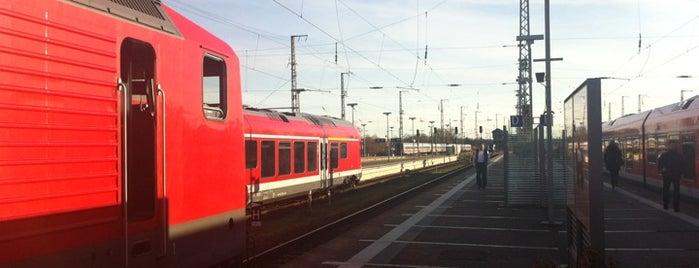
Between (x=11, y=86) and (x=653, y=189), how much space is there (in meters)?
21.2

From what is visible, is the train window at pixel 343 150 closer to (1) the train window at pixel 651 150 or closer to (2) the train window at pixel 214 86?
(1) the train window at pixel 651 150

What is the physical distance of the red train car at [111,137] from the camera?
9.94 ft

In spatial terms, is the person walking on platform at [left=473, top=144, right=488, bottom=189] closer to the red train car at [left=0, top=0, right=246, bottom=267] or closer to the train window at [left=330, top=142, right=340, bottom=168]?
the train window at [left=330, top=142, right=340, bottom=168]

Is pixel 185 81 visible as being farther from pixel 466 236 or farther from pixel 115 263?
pixel 466 236

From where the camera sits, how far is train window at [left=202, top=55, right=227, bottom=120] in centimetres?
510

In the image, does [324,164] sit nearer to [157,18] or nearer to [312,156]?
[312,156]

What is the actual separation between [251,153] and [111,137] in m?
11.7

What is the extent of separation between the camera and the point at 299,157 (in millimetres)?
19141

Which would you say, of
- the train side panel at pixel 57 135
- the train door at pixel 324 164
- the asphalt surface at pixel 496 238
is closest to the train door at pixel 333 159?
the train door at pixel 324 164

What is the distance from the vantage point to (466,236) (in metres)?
11.8

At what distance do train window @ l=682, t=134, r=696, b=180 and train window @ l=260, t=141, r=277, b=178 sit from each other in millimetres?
10768

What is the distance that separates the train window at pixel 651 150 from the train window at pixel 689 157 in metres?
3.59

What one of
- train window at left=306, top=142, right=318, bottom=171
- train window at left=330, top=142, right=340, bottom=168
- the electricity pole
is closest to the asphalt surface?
train window at left=306, top=142, right=318, bottom=171

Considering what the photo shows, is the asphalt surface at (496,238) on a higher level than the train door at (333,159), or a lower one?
lower
